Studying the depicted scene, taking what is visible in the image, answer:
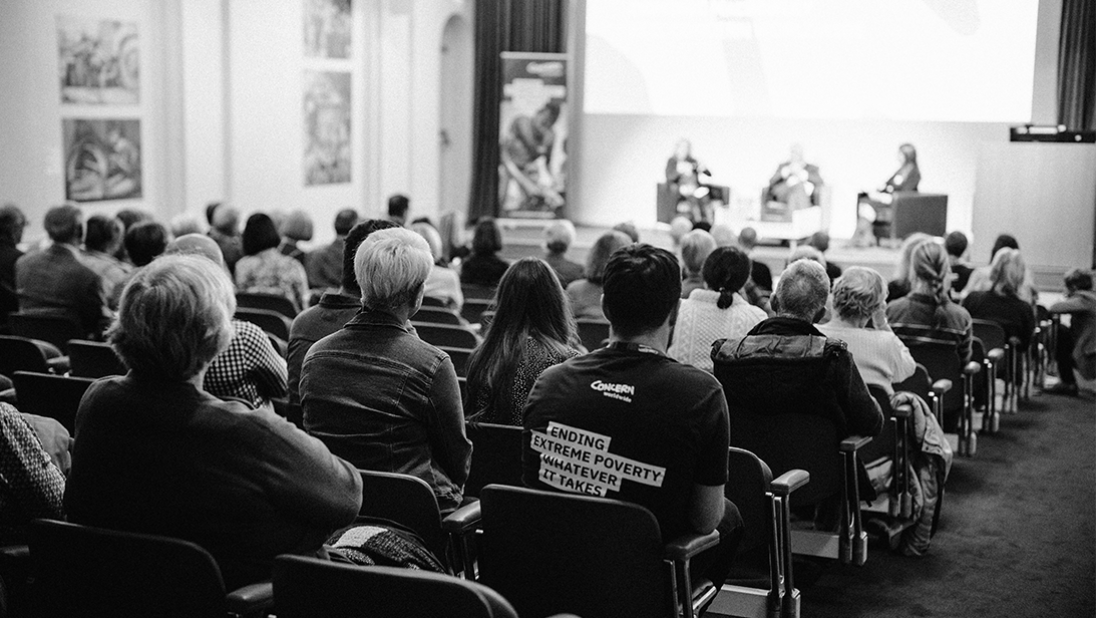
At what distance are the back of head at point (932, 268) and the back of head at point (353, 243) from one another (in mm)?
2957

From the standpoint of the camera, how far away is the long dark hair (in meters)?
3.82

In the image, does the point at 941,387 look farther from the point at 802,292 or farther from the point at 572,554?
the point at 572,554

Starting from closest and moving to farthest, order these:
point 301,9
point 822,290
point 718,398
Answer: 1. point 718,398
2. point 822,290
3. point 301,9

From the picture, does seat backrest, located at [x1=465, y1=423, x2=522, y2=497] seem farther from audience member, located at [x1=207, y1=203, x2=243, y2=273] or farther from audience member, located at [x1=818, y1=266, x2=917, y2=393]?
audience member, located at [x1=207, y1=203, x2=243, y2=273]

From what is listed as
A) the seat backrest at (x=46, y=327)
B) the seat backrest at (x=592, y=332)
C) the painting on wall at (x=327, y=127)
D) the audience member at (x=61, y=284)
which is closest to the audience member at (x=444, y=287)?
the seat backrest at (x=592, y=332)

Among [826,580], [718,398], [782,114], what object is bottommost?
[826,580]

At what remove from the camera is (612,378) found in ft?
9.14

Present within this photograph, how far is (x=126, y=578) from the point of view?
228 cm

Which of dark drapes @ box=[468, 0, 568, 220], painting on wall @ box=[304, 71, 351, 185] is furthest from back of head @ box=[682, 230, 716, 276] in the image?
dark drapes @ box=[468, 0, 568, 220]

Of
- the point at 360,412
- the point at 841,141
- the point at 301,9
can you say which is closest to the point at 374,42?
the point at 301,9

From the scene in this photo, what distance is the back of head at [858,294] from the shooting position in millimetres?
4777

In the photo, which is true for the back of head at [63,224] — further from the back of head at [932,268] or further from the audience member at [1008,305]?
the audience member at [1008,305]

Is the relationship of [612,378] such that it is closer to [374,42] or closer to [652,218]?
[374,42]

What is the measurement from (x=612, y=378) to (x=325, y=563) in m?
0.90
